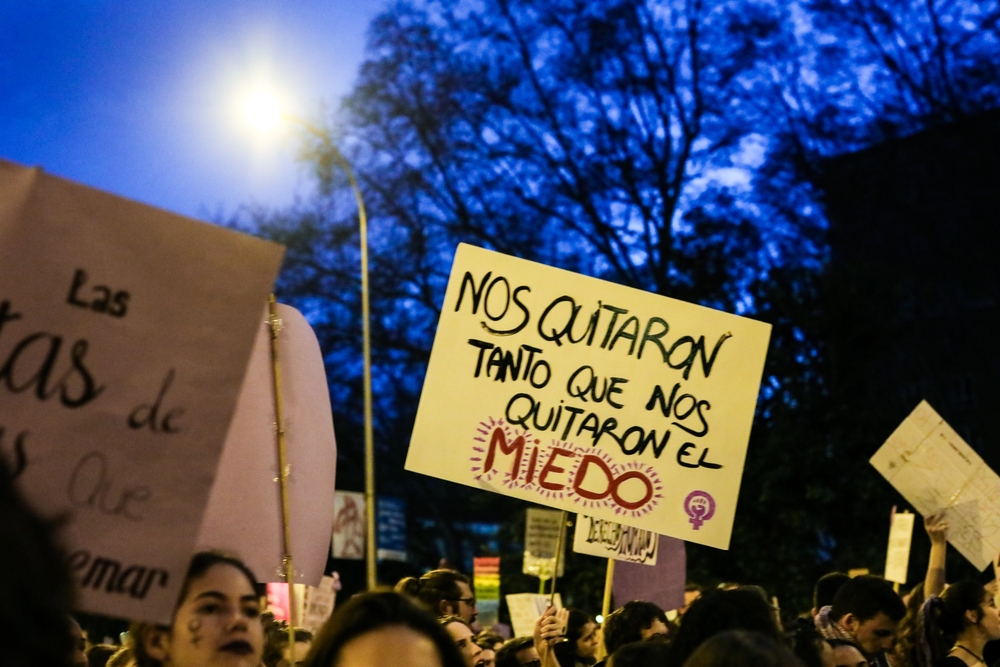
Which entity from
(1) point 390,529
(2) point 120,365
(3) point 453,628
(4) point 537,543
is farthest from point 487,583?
(1) point 390,529

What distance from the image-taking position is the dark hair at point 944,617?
552cm

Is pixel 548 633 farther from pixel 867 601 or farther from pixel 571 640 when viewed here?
pixel 571 640

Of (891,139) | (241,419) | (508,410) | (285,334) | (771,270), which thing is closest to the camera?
(241,419)

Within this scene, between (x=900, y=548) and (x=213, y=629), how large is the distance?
730cm

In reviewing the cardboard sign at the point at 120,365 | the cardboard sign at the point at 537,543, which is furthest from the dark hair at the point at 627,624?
the cardboard sign at the point at 537,543

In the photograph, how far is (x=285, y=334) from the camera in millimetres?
4383

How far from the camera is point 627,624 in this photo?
5.60 metres

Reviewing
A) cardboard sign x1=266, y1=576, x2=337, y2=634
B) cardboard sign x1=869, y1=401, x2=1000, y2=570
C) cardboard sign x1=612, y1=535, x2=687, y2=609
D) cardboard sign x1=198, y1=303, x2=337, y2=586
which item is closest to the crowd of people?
cardboard sign x1=869, y1=401, x2=1000, y2=570

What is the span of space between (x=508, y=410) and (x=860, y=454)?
1471 cm

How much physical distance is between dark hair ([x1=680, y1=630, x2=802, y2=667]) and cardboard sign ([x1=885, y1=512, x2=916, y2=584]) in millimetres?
6872

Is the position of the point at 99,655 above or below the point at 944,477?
below

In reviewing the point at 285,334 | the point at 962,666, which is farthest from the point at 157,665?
the point at 962,666

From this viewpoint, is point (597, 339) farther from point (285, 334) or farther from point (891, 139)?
point (891, 139)

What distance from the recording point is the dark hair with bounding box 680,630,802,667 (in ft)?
8.59
